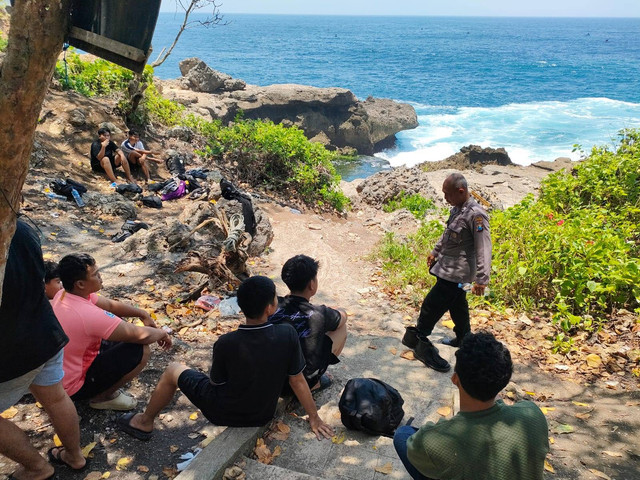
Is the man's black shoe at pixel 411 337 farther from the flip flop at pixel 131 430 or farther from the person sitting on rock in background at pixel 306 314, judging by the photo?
the flip flop at pixel 131 430

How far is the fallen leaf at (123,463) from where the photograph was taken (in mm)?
3144

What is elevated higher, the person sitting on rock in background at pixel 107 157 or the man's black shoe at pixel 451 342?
the person sitting on rock in background at pixel 107 157

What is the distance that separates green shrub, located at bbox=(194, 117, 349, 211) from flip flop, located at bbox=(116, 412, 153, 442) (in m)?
8.89

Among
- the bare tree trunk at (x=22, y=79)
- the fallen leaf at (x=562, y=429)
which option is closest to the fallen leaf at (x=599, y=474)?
the fallen leaf at (x=562, y=429)

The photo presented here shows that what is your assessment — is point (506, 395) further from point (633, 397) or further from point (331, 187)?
point (331, 187)

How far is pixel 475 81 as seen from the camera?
2527 inches

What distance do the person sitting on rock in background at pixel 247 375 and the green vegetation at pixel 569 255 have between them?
11.0ft

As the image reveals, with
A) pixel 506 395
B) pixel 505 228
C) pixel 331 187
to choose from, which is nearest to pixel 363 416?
pixel 506 395

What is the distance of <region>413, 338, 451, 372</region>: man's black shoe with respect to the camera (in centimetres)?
475

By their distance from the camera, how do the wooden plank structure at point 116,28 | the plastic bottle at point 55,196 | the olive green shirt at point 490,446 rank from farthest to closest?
the plastic bottle at point 55,196 < the wooden plank structure at point 116,28 < the olive green shirt at point 490,446

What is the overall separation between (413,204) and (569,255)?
20.5 ft

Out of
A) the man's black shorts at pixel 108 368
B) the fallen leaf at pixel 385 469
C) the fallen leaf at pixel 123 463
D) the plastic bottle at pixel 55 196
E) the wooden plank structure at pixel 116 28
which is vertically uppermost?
the wooden plank structure at pixel 116 28

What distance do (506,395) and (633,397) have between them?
1.10 m

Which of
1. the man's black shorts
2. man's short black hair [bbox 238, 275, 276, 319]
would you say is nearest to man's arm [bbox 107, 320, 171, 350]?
the man's black shorts
